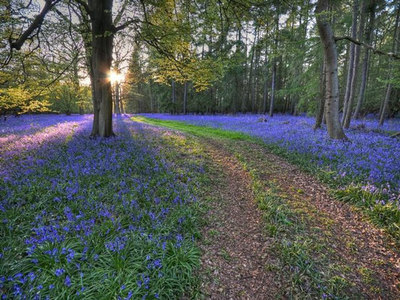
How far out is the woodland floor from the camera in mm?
3059

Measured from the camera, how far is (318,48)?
1310 centimetres

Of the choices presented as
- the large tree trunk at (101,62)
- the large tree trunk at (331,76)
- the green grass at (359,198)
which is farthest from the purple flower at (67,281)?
the large tree trunk at (331,76)

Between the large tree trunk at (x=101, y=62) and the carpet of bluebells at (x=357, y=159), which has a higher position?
the large tree trunk at (x=101, y=62)

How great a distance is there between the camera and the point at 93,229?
3.60m

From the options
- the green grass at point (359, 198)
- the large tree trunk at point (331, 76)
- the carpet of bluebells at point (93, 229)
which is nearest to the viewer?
the carpet of bluebells at point (93, 229)

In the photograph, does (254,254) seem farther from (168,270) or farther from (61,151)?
(61,151)

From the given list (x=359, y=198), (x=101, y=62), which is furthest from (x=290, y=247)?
(x=101, y=62)

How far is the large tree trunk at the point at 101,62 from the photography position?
8.45 meters

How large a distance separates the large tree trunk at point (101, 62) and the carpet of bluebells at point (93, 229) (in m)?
3.51

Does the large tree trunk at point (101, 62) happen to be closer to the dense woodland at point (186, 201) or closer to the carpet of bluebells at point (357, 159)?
the dense woodland at point (186, 201)

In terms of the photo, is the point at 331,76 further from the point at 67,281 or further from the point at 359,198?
the point at 67,281

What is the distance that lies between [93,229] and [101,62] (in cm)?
825

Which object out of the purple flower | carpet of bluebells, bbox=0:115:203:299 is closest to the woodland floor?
carpet of bluebells, bbox=0:115:203:299

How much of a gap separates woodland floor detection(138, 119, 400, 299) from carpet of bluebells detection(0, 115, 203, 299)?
0.66m
